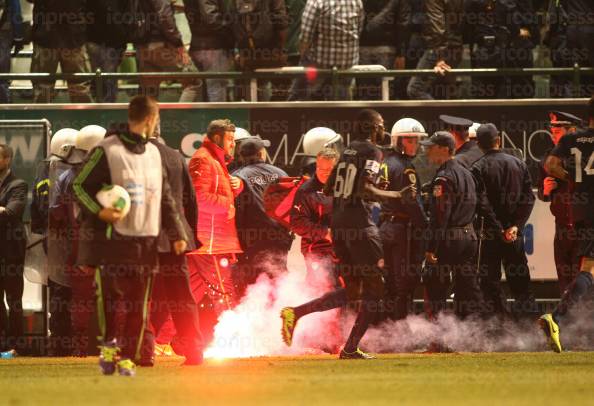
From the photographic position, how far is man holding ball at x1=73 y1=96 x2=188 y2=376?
10.9 meters

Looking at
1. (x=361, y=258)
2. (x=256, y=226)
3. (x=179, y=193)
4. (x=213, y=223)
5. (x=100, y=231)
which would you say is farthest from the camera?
(x=256, y=226)

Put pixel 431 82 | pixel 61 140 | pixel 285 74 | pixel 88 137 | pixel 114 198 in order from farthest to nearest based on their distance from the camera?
pixel 431 82 → pixel 285 74 → pixel 61 140 → pixel 88 137 → pixel 114 198

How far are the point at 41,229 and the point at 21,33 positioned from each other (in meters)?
3.50

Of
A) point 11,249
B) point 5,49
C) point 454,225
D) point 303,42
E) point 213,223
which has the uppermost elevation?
point 303,42

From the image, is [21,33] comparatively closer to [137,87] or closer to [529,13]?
[137,87]

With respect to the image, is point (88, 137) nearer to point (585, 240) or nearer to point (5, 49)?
point (5, 49)

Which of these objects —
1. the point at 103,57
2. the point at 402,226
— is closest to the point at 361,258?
the point at 402,226

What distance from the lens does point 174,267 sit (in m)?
11.6

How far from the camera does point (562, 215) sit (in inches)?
585

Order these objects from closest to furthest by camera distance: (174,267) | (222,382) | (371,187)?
(222,382)
(174,267)
(371,187)

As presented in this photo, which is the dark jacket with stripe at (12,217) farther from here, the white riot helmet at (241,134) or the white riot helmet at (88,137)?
the white riot helmet at (241,134)

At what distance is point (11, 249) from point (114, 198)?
5035 mm

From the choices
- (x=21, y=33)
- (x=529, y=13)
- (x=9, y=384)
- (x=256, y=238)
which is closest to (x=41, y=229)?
(x=256, y=238)

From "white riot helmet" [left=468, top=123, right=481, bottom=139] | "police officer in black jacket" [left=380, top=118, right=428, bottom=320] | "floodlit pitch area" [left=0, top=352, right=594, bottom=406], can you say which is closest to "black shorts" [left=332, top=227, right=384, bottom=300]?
"floodlit pitch area" [left=0, top=352, right=594, bottom=406]
